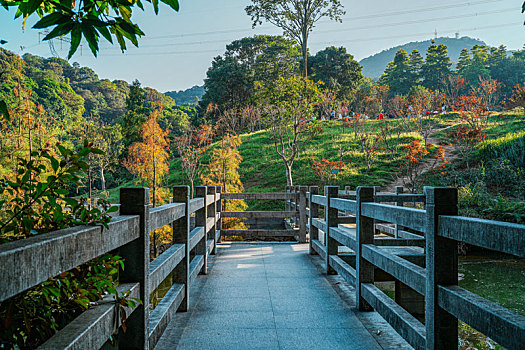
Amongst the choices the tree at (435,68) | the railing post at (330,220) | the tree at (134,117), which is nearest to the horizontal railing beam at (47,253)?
the railing post at (330,220)

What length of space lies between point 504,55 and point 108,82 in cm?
6870

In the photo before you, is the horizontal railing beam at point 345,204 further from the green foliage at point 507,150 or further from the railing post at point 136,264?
the green foliage at point 507,150

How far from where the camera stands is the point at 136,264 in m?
2.23

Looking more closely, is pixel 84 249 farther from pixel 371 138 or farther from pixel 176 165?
pixel 176 165

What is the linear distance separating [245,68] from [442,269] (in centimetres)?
3870

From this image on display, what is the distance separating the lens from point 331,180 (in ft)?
64.3

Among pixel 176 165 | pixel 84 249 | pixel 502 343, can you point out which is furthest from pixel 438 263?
pixel 176 165

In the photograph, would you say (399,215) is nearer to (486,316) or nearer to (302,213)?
(486,316)

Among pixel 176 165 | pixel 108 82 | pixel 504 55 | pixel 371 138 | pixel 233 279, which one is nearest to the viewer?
pixel 233 279

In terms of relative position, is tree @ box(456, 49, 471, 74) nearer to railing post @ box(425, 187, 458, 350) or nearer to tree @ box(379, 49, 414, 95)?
tree @ box(379, 49, 414, 95)

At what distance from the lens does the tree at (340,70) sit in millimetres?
39250

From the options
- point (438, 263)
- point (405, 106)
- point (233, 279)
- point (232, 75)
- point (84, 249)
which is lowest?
point (233, 279)

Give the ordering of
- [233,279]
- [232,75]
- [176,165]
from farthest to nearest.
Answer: [232,75]
[176,165]
[233,279]

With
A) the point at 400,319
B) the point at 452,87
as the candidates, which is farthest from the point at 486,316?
the point at 452,87
